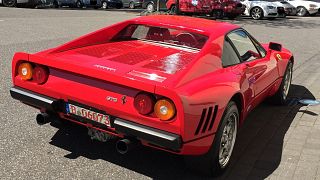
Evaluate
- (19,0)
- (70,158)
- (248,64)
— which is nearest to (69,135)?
(70,158)

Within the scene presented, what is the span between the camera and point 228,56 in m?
4.02

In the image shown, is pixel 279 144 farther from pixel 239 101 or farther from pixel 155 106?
pixel 155 106

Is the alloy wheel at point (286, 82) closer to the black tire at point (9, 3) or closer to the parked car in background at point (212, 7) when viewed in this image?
the parked car in background at point (212, 7)

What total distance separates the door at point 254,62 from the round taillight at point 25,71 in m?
2.04

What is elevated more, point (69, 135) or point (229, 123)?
point (229, 123)

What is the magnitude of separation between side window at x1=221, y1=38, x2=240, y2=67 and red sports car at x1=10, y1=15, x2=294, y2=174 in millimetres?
14

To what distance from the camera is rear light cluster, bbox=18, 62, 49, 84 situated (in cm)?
357

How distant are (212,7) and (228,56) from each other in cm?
1830

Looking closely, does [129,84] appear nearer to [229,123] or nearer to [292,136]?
[229,123]

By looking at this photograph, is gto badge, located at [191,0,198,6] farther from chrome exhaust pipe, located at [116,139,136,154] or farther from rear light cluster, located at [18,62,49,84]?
chrome exhaust pipe, located at [116,139,136,154]

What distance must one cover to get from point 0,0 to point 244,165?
21.7 metres

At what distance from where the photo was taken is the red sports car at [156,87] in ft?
10.0

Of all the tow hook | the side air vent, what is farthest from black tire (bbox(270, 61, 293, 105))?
the tow hook

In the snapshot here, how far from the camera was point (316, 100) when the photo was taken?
6.31 meters
